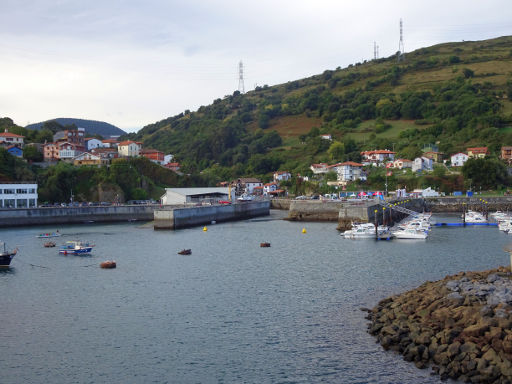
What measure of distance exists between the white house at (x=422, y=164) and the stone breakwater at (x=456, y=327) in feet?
272

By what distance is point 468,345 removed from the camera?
18.9 meters

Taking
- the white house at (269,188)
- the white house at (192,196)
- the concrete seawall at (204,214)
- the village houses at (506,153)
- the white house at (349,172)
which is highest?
the village houses at (506,153)

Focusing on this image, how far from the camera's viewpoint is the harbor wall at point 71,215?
7206cm

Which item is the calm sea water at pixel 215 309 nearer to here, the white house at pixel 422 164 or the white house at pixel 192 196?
the white house at pixel 192 196

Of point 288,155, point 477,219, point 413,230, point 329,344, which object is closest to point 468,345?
point 329,344

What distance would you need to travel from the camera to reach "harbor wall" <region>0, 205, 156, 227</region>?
7206 cm

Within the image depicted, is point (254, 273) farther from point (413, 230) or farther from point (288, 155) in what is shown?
point (288, 155)

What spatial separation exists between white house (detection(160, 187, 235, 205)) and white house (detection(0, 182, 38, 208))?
2085 cm

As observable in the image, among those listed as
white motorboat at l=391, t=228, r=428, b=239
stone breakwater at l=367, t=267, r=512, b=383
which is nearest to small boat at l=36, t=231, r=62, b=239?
white motorboat at l=391, t=228, r=428, b=239

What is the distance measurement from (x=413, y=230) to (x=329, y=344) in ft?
112

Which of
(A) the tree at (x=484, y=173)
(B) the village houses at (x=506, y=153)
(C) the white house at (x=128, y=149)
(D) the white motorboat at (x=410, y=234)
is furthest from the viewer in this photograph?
(C) the white house at (x=128, y=149)

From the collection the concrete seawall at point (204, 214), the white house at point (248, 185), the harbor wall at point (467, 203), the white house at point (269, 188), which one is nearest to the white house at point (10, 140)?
the white house at point (248, 185)

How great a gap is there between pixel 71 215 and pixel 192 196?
20.2 meters

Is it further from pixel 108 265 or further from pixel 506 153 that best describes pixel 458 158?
pixel 108 265
